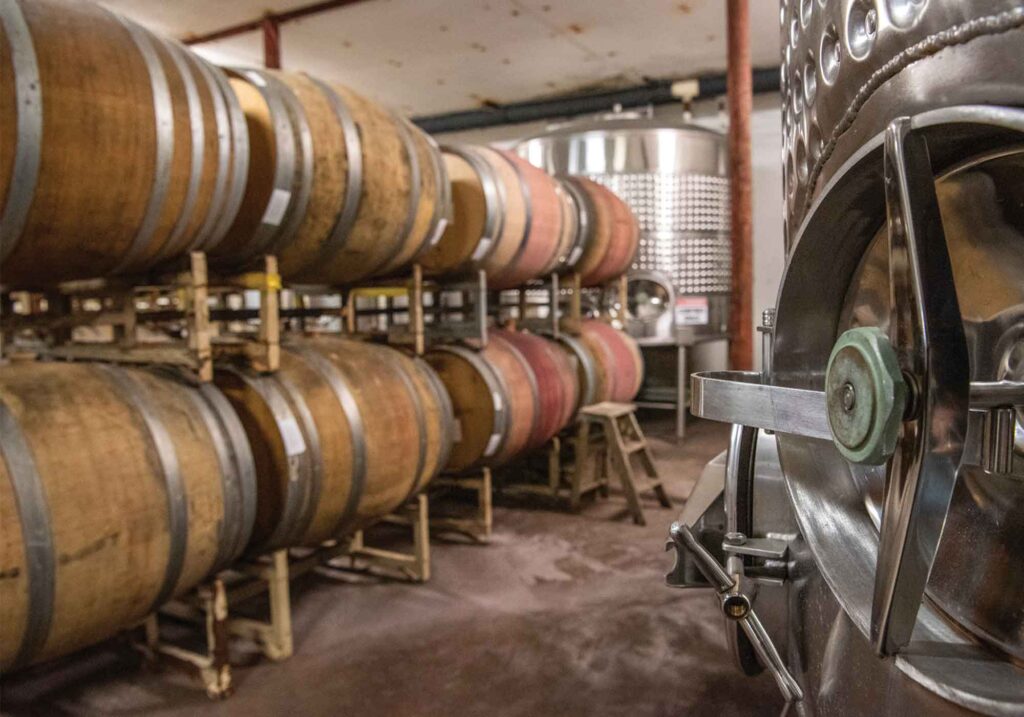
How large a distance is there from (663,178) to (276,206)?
18.2 feet

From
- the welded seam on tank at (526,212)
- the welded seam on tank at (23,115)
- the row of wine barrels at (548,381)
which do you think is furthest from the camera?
the row of wine barrels at (548,381)

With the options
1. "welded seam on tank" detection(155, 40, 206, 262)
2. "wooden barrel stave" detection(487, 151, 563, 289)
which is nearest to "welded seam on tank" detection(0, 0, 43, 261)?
"welded seam on tank" detection(155, 40, 206, 262)

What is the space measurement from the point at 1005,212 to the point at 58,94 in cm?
213

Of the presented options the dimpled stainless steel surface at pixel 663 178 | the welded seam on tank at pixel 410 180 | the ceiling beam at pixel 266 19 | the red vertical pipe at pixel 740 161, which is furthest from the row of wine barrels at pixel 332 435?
the dimpled stainless steel surface at pixel 663 178

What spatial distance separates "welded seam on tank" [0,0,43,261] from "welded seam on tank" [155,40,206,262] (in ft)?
1.50

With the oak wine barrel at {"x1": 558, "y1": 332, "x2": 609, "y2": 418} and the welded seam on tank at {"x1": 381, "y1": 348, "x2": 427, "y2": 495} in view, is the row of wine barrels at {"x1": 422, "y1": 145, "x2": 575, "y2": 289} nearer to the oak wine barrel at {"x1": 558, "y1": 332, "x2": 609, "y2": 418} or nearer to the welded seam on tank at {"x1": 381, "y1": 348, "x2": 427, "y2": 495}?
the oak wine barrel at {"x1": 558, "y1": 332, "x2": 609, "y2": 418}

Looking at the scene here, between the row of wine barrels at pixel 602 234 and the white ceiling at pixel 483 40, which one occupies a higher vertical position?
the white ceiling at pixel 483 40

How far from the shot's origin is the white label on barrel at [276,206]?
2.66 meters

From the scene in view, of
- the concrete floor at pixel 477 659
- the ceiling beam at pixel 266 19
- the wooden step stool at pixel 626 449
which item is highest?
the ceiling beam at pixel 266 19

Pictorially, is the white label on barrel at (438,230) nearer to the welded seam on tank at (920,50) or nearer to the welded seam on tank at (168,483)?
the welded seam on tank at (168,483)

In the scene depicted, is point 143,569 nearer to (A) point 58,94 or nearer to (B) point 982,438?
(A) point 58,94

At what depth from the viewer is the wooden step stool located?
4672 mm

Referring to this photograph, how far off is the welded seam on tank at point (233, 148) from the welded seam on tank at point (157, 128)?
22 centimetres

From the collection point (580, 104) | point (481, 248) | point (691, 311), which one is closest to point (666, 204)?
point (691, 311)
